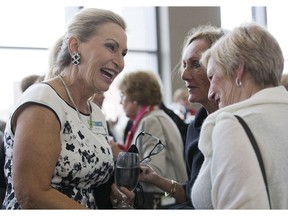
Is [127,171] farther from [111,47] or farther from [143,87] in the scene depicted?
Answer: [143,87]

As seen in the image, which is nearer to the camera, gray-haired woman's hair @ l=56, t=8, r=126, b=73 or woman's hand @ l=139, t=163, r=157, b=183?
gray-haired woman's hair @ l=56, t=8, r=126, b=73

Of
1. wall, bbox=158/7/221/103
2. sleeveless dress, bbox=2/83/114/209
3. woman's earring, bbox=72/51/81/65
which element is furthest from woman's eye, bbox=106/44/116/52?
wall, bbox=158/7/221/103

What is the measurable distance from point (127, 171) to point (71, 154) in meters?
0.26

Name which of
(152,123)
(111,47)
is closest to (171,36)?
(152,123)

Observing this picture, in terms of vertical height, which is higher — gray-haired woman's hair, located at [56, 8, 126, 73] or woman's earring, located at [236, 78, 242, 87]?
gray-haired woman's hair, located at [56, 8, 126, 73]

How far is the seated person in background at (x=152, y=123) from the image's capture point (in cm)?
328

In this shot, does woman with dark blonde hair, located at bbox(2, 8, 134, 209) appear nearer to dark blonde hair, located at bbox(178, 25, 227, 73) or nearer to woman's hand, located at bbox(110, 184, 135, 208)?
woman's hand, located at bbox(110, 184, 135, 208)

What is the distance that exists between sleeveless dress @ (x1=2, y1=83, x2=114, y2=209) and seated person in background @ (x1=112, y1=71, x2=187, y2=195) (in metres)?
1.19

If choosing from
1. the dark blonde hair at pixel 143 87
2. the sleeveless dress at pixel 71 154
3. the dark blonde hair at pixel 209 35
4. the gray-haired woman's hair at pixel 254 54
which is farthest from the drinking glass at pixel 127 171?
the dark blonde hair at pixel 143 87

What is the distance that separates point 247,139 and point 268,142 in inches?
2.9

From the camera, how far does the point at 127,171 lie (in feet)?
5.95

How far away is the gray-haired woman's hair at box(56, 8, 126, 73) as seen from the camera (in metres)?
1.89

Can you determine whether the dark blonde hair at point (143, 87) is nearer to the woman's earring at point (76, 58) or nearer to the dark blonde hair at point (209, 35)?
the dark blonde hair at point (209, 35)

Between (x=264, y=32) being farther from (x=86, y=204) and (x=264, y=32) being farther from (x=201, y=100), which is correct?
(x=86, y=204)
